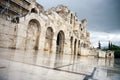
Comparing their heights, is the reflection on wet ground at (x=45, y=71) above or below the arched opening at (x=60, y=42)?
below

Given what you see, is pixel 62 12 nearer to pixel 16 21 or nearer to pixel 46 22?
pixel 46 22

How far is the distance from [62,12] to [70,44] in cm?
913

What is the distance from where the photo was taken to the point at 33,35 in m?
15.2

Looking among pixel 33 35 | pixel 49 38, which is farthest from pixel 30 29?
pixel 49 38

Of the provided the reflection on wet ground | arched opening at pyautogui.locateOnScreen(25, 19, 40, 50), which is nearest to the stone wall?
arched opening at pyautogui.locateOnScreen(25, 19, 40, 50)

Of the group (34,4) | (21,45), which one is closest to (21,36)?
(21,45)

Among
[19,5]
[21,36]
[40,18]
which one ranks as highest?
[19,5]

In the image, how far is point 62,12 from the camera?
29625 mm

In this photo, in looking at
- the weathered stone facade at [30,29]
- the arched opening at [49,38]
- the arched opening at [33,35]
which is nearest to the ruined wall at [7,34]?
the weathered stone facade at [30,29]

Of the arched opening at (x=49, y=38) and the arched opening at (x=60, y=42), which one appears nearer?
the arched opening at (x=49, y=38)

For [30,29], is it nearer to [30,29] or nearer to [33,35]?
[30,29]

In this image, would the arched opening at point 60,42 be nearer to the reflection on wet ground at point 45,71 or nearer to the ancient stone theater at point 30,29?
the ancient stone theater at point 30,29

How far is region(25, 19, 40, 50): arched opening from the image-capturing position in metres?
14.5

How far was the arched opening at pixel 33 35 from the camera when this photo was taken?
47.5 ft
